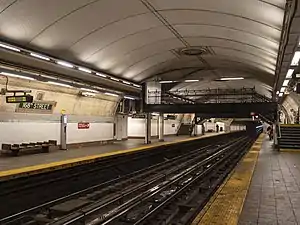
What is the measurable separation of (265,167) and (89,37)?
7930mm

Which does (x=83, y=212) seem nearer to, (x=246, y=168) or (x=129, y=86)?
(x=246, y=168)

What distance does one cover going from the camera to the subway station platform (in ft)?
15.7

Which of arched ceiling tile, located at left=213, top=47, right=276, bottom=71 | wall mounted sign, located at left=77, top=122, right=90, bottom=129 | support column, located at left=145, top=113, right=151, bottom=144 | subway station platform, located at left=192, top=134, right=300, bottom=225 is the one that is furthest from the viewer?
support column, located at left=145, top=113, right=151, bottom=144

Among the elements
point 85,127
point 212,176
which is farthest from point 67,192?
point 85,127

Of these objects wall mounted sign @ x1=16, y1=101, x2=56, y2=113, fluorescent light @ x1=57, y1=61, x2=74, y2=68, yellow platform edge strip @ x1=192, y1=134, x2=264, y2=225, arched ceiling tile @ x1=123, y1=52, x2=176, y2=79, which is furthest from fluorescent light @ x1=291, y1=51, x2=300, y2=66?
wall mounted sign @ x1=16, y1=101, x2=56, y2=113

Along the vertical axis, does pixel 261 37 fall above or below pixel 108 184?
above

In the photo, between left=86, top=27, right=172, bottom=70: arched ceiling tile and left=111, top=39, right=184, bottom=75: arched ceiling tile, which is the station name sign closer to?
left=86, top=27, right=172, bottom=70: arched ceiling tile

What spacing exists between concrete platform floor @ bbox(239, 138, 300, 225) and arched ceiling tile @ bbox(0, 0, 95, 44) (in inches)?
279

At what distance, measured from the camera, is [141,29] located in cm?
1252

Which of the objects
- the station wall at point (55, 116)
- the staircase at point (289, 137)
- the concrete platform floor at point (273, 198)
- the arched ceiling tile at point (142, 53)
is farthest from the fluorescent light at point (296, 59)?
the station wall at point (55, 116)

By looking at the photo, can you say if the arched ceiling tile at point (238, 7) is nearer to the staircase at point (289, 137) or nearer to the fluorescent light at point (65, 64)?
the fluorescent light at point (65, 64)

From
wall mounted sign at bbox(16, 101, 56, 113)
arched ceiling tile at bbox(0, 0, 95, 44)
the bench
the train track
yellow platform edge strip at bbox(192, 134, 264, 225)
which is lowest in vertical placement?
the train track

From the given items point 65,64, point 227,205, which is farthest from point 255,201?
point 65,64

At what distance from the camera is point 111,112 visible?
2122cm
